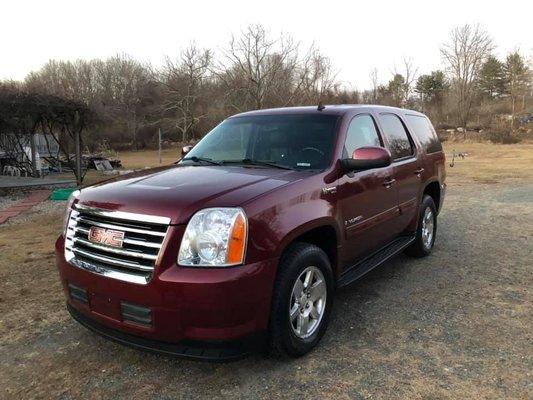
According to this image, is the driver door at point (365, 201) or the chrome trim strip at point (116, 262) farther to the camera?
the driver door at point (365, 201)

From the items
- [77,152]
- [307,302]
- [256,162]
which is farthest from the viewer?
[77,152]

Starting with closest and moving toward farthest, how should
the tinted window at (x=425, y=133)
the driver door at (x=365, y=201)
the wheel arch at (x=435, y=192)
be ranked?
the driver door at (x=365, y=201) < the tinted window at (x=425, y=133) < the wheel arch at (x=435, y=192)

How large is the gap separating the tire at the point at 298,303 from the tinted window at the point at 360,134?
42.7 inches

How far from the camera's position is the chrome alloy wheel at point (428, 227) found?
5801 mm

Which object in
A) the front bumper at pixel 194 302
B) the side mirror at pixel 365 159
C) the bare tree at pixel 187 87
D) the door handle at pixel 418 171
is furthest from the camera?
the bare tree at pixel 187 87

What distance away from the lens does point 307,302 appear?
3.41m

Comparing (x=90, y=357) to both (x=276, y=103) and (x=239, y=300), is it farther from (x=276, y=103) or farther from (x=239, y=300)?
(x=276, y=103)

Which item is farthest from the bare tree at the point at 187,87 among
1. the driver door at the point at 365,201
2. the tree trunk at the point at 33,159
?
the driver door at the point at 365,201

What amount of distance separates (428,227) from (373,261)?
1954 millimetres

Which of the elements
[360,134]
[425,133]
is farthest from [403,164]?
[425,133]

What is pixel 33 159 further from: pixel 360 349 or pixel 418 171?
pixel 360 349

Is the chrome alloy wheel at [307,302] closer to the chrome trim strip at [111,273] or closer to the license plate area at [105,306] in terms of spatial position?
the chrome trim strip at [111,273]

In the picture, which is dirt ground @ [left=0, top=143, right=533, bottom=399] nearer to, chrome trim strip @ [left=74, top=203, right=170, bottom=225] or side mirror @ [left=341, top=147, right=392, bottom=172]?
chrome trim strip @ [left=74, top=203, right=170, bottom=225]

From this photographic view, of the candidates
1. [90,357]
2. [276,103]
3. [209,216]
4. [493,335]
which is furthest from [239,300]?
[276,103]
